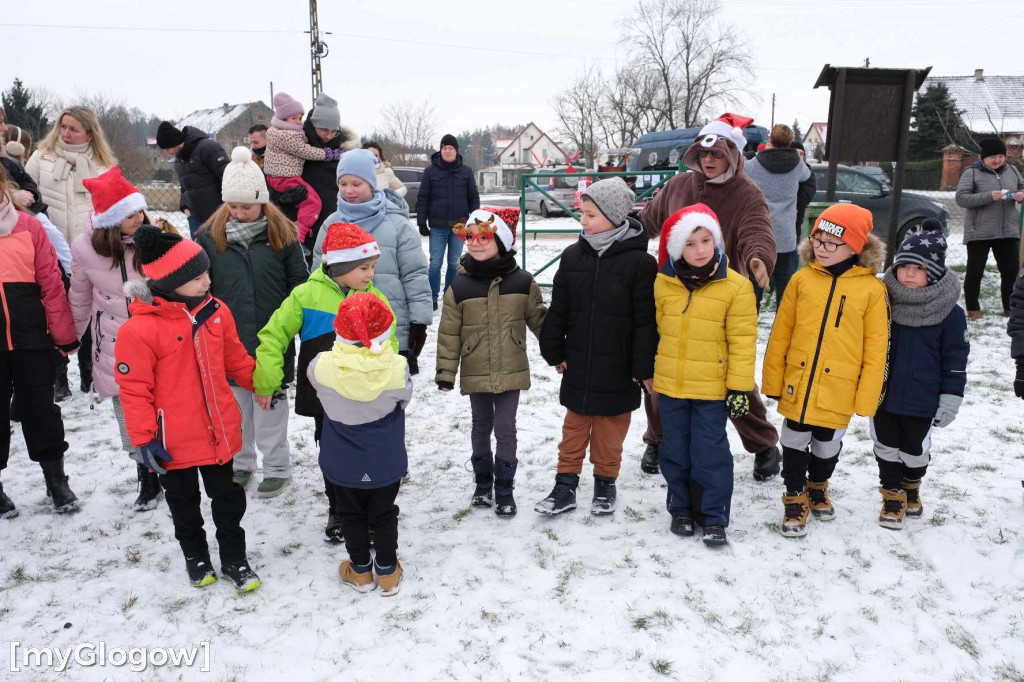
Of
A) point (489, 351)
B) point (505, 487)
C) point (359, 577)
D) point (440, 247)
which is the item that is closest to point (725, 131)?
point (489, 351)

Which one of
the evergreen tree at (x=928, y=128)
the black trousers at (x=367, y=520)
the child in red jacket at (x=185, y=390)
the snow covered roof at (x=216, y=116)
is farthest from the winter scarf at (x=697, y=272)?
the snow covered roof at (x=216, y=116)

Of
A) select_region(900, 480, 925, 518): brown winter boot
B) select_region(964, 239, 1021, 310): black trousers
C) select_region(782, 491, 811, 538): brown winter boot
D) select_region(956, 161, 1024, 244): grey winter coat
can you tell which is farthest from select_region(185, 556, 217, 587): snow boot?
select_region(956, 161, 1024, 244): grey winter coat

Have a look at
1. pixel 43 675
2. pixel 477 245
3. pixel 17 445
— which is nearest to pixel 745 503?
pixel 477 245

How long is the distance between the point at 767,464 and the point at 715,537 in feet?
2.95

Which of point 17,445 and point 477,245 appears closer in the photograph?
point 477,245

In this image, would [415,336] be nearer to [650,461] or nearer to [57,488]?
[650,461]

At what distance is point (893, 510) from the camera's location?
348cm

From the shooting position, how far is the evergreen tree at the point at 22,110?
30406 mm

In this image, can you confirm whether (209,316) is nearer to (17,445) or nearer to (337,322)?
(337,322)

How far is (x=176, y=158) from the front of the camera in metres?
5.43

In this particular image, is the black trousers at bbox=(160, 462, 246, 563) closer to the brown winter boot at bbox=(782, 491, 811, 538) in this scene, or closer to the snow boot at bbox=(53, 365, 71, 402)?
the brown winter boot at bbox=(782, 491, 811, 538)

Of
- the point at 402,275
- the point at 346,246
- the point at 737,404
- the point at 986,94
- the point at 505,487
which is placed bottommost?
the point at 505,487

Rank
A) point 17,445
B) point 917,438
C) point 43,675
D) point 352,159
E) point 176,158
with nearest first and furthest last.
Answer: point 43,675
point 917,438
point 352,159
point 17,445
point 176,158

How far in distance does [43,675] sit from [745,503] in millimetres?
3261
